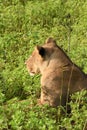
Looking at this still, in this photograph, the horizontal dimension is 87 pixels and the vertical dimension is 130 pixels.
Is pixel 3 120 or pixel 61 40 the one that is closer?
pixel 3 120

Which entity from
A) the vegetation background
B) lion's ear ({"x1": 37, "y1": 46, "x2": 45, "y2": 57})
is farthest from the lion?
the vegetation background

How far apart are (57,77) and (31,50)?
4.87 feet

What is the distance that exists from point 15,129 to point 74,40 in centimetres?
270

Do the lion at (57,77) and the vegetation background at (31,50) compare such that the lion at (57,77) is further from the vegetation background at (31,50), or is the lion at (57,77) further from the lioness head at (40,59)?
the vegetation background at (31,50)

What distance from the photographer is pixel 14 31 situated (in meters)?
7.53

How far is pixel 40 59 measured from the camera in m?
5.07

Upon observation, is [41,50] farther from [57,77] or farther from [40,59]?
[57,77]

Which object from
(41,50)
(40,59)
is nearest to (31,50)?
(40,59)

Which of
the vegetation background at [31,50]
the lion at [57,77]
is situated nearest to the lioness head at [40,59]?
the lion at [57,77]

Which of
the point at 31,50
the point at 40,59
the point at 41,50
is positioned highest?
the point at 41,50

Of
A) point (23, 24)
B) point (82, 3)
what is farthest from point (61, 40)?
point (82, 3)

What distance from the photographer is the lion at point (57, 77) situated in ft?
16.0

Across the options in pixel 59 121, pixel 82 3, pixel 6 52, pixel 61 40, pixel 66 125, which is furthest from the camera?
pixel 82 3

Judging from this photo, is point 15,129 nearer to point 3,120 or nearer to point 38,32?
point 3,120
